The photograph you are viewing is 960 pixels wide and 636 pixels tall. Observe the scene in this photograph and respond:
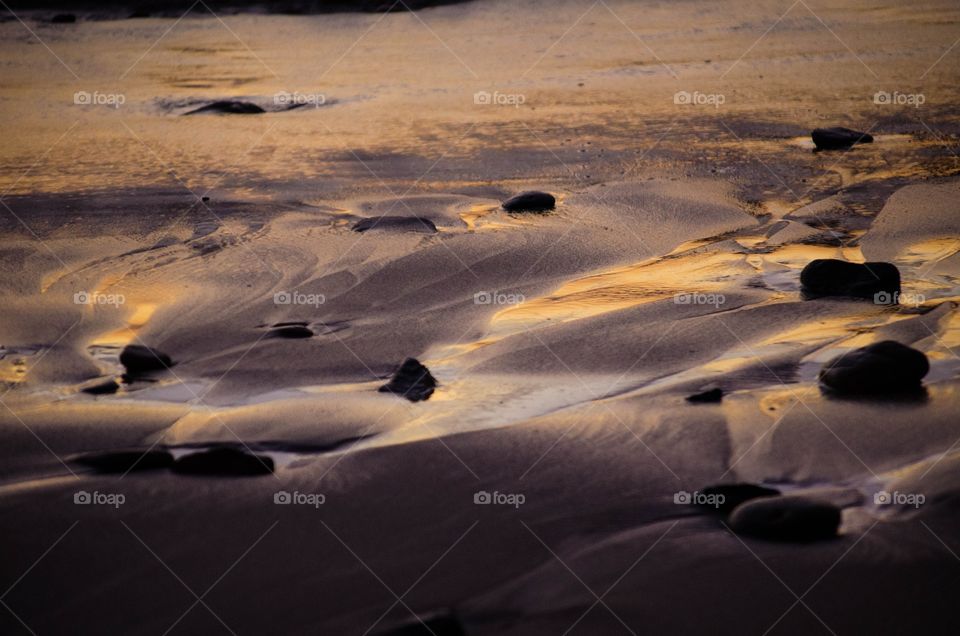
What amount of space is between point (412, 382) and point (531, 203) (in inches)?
116

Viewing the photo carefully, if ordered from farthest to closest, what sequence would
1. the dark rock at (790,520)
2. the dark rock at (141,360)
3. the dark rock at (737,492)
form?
the dark rock at (141,360) → the dark rock at (737,492) → the dark rock at (790,520)

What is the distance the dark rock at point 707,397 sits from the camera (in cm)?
479

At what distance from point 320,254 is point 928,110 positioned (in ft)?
20.6

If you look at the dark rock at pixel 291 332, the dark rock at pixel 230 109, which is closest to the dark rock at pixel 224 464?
the dark rock at pixel 291 332

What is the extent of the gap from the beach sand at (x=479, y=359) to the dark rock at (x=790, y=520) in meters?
0.07

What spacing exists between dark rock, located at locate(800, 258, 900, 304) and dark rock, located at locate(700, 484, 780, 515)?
2.10 meters

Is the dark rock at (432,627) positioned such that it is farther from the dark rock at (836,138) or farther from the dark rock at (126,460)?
the dark rock at (836,138)

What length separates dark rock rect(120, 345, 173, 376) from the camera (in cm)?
529

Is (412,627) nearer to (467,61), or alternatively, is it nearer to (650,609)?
(650,609)

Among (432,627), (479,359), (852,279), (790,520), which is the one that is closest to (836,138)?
(852,279)

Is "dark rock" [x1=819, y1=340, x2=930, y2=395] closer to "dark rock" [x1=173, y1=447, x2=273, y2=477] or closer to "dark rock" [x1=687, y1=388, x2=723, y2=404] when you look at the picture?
"dark rock" [x1=687, y1=388, x2=723, y2=404]

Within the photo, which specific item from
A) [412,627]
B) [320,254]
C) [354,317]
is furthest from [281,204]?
[412,627]

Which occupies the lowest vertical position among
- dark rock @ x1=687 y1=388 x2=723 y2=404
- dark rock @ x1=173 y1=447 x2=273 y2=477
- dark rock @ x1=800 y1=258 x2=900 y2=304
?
dark rock @ x1=173 y1=447 x2=273 y2=477

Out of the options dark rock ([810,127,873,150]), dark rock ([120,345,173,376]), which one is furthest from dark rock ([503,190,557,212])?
dark rock ([120,345,173,376])
